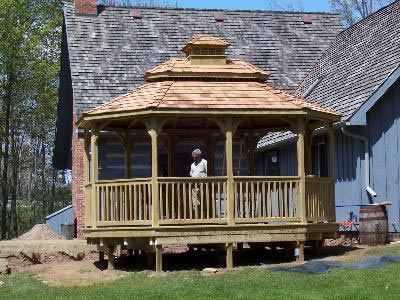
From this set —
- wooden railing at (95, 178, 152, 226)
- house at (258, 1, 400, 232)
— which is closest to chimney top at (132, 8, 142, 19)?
house at (258, 1, 400, 232)

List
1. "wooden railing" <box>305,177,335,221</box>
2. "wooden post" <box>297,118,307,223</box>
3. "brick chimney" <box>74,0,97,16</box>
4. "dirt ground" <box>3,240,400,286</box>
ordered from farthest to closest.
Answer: "brick chimney" <box>74,0,97,16</box> < "wooden railing" <box>305,177,335,221</box> < "wooden post" <box>297,118,307,223</box> < "dirt ground" <box>3,240,400,286</box>

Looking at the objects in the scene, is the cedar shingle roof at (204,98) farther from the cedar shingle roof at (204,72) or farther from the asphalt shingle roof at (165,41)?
the asphalt shingle roof at (165,41)

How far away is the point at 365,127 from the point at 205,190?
16.8 feet

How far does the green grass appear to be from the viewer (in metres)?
12.1

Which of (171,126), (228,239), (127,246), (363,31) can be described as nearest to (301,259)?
(228,239)

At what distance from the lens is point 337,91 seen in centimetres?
2231

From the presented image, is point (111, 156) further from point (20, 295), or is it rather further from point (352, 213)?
point (20, 295)

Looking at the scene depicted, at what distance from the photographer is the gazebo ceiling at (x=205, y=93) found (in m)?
15.7

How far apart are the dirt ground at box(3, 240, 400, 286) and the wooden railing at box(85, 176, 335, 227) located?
38.1 inches

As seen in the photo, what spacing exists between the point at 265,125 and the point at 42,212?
117 ft

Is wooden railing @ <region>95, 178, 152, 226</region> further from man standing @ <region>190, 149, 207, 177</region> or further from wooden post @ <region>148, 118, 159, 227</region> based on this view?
man standing @ <region>190, 149, 207, 177</region>

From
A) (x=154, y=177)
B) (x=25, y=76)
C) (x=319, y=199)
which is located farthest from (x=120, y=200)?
(x=25, y=76)

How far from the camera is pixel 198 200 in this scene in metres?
16.4

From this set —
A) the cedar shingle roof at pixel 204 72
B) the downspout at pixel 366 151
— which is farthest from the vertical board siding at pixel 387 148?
the cedar shingle roof at pixel 204 72
